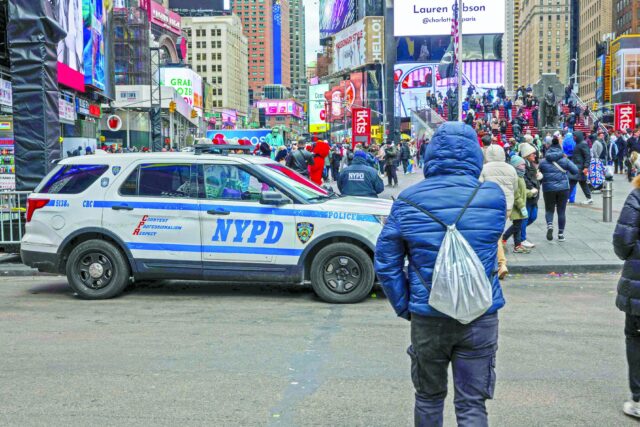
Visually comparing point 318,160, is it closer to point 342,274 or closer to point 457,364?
point 342,274

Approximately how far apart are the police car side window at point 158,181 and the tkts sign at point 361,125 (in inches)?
864

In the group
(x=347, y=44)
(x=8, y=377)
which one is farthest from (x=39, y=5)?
(x=347, y=44)

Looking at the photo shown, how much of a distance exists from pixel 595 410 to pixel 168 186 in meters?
5.87

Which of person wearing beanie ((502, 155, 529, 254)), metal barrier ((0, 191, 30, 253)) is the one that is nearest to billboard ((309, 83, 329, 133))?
metal barrier ((0, 191, 30, 253))

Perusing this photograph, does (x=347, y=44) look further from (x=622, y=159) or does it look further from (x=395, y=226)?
(x=395, y=226)

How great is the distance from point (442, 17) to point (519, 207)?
89283mm

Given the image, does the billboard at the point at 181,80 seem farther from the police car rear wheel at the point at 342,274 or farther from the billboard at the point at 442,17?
the police car rear wheel at the point at 342,274

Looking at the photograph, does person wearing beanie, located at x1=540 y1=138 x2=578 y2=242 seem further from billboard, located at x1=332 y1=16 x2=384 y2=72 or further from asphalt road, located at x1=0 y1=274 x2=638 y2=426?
billboard, located at x1=332 y1=16 x2=384 y2=72

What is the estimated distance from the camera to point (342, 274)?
9.09m

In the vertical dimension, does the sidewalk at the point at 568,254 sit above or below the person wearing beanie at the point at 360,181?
below

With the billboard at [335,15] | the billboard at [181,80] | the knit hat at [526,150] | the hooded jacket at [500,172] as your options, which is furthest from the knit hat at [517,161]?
the billboard at [335,15]

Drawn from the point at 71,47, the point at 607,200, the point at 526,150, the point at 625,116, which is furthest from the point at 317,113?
the point at 526,150

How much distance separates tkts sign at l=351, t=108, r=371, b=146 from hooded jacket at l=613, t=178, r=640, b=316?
86.3 feet

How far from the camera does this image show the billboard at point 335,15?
126 metres
